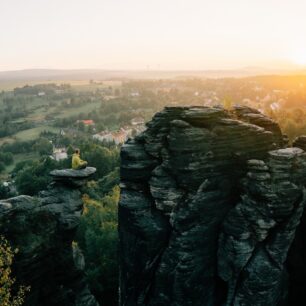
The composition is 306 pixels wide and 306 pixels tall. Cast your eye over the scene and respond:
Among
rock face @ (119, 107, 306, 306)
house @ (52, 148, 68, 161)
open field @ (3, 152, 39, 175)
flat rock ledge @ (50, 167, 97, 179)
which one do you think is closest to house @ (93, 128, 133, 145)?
house @ (52, 148, 68, 161)

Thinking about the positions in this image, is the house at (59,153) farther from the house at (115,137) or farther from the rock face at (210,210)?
the rock face at (210,210)

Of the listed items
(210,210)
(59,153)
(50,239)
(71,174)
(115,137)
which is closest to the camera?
(210,210)

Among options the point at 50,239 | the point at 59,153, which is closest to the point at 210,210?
the point at 50,239

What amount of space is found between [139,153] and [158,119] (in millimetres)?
2585

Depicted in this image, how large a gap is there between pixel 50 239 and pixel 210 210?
11.7m

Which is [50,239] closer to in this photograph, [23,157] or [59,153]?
[59,153]

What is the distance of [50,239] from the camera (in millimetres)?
29484

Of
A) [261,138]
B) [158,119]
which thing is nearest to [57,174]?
[158,119]

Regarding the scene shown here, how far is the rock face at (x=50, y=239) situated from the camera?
2780cm

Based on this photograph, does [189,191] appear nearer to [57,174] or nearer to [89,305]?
[57,174]

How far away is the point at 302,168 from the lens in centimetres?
2547

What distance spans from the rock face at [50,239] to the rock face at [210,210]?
18.7 feet

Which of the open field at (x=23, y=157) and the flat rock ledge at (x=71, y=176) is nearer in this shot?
the flat rock ledge at (x=71, y=176)

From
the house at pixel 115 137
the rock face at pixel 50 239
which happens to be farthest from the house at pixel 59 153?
the rock face at pixel 50 239
